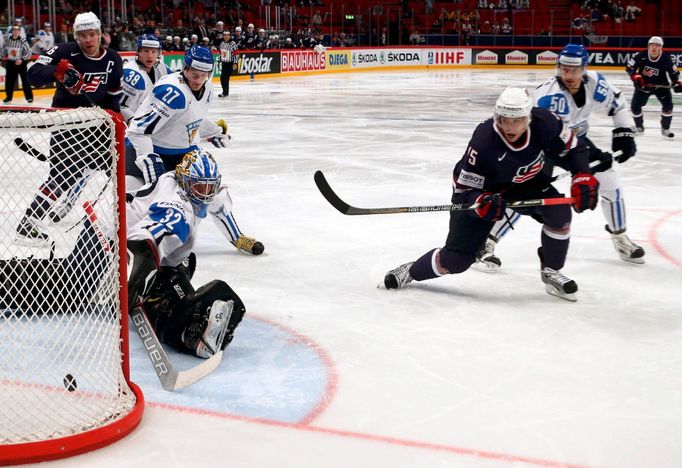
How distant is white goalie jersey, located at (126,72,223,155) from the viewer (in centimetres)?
468

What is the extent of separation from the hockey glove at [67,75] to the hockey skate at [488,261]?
233cm

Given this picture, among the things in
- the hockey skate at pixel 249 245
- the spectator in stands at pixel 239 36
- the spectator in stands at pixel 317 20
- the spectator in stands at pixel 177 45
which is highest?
the spectator in stands at pixel 317 20

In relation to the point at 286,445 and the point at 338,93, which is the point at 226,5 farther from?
the point at 286,445

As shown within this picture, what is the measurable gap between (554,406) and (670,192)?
4435 mm

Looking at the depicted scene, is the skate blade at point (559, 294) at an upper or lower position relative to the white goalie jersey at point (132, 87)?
lower

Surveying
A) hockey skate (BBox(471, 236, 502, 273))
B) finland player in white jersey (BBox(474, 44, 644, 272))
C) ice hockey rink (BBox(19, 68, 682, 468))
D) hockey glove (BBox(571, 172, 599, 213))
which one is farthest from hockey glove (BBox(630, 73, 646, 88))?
hockey glove (BBox(571, 172, 599, 213))

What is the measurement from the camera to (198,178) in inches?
129

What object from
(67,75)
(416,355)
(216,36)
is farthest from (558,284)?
(216,36)

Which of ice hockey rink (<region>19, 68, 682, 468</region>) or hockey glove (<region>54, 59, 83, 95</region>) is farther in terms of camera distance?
hockey glove (<region>54, 59, 83, 95</region>)

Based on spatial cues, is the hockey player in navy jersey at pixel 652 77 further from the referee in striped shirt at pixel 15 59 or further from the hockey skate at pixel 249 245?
the referee in striped shirt at pixel 15 59

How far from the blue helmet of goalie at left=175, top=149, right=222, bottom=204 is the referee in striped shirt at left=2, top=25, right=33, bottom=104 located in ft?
35.0

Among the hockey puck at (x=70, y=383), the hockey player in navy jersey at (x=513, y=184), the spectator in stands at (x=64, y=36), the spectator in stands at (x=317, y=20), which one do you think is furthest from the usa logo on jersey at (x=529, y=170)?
the spectator in stands at (x=317, y=20)

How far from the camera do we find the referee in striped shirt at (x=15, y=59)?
1321 centimetres

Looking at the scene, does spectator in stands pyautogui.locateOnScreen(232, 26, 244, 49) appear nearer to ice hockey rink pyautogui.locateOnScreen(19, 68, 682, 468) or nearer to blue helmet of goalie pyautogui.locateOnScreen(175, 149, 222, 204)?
ice hockey rink pyautogui.locateOnScreen(19, 68, 682, 468)
